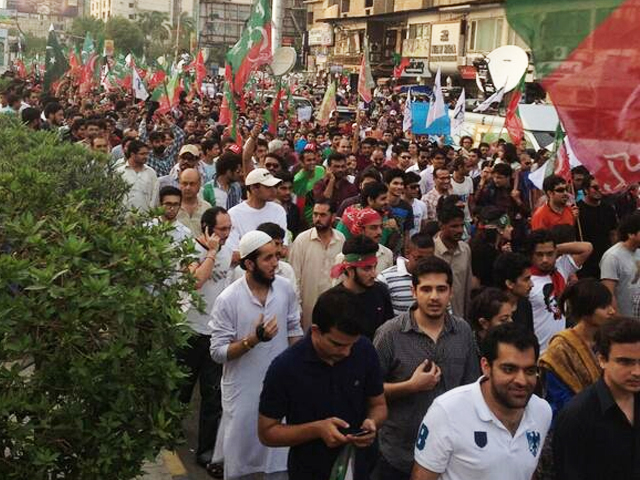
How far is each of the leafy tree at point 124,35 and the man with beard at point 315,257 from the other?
8653 cm

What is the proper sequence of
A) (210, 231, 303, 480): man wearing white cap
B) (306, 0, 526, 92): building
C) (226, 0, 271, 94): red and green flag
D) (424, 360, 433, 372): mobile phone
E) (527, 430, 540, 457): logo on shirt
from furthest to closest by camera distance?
(306, 0, 526, 92): building < (226, 0, 271, 94): red and green flag < (210, 231, 303, 480): man wearing white cap < (424, 360, 433, 372): mobile phone < (527, 430, 540, 457): logo on shirt

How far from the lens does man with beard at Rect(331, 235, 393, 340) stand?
17.9 feet

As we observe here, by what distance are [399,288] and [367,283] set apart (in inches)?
9.2

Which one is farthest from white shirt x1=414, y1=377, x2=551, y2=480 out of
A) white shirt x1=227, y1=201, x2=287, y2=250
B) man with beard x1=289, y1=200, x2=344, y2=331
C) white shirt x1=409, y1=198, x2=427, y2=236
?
white shirt x1=409, y1=198, x2=427, y2=236

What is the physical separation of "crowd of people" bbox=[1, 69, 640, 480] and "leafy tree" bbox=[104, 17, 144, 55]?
3339 inches

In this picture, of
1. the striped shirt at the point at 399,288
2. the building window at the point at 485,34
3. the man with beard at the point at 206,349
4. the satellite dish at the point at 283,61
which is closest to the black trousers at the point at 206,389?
the man with beard at the point at 206,349

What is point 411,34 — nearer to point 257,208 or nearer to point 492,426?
point 257,208

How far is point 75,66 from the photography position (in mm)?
31516

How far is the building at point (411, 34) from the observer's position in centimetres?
4688

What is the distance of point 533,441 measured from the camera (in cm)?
367

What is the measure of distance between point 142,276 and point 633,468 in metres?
1.98

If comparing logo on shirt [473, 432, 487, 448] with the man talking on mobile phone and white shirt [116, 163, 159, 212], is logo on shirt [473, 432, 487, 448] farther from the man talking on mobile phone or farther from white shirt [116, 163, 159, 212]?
white shirt [116, 163, 159, 212]

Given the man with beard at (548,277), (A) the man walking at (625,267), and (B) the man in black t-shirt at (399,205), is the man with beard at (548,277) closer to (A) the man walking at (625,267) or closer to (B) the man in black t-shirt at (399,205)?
(A) the man walking at (625,267)

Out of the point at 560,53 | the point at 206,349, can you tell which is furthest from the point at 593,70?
the point at 206,349
